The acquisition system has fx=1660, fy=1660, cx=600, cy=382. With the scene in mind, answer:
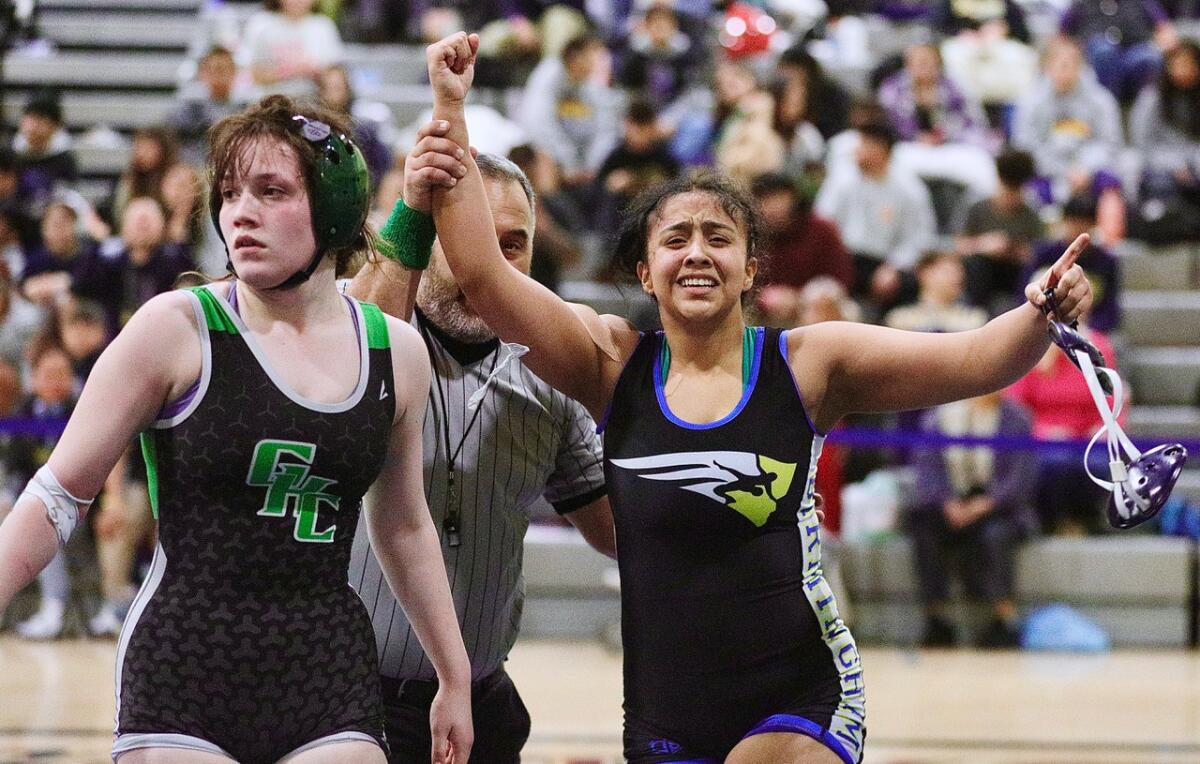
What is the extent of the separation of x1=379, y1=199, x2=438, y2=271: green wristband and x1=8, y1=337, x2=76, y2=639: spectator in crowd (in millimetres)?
5060

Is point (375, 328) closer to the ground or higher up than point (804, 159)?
closer to the ground

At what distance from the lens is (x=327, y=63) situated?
11477 mm

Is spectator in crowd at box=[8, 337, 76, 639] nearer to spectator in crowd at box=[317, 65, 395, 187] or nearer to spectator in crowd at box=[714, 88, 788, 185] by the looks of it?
spectator in crowd at box=[317, 65, 395, 187]

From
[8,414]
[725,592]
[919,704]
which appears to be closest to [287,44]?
[8,414]

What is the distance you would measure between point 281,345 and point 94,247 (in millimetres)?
7295

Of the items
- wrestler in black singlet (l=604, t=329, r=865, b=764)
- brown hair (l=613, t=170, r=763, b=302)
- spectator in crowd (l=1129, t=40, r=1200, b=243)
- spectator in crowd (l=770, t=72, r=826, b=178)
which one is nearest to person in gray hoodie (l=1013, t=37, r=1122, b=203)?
spectator in crowd (l=1129, t=40, r=1200, b=243)

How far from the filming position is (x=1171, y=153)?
37.3ft

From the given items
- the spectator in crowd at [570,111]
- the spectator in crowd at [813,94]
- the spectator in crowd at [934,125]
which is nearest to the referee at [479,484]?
the spectator in crowd at [813,94]

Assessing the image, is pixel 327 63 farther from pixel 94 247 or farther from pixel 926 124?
pixel 926 124

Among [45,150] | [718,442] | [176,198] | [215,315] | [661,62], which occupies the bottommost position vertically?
[718,442]

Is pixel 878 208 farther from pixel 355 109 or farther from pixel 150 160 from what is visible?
pixel 150 160

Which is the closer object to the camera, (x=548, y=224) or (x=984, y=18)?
(x=548, y=224)

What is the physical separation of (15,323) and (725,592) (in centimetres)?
685

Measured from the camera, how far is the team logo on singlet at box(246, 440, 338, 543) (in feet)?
8.39
